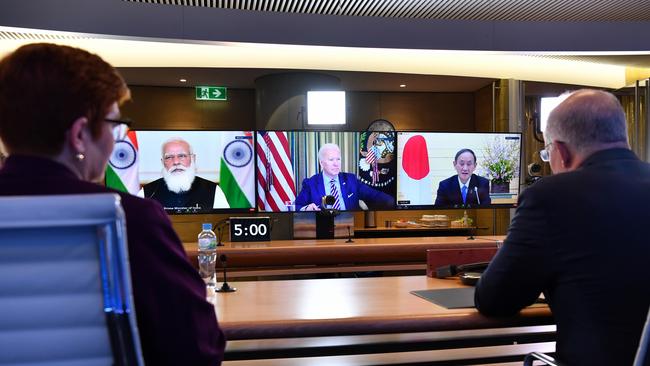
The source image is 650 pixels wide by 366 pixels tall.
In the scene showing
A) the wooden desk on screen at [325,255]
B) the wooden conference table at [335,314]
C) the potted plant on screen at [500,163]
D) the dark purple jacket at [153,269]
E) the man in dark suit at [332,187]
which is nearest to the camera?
the dark purple jacket at [153,269]

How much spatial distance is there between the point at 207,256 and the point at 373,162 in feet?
4.61

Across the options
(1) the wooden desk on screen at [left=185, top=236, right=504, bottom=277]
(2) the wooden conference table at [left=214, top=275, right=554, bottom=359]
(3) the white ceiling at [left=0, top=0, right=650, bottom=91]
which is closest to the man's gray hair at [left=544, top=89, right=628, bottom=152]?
(2) the wooden conference table at [left=214, top=275, right=554, bottom=359]

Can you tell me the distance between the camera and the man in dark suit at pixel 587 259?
1.19 metres

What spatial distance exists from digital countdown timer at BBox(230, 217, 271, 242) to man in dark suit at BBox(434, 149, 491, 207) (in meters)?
1.13

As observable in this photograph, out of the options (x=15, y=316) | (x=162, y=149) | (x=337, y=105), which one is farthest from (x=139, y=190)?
(x=337, y=105)

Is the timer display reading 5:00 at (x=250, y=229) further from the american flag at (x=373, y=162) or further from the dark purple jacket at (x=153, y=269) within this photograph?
the dark purple jacket at (x=153, y=269)

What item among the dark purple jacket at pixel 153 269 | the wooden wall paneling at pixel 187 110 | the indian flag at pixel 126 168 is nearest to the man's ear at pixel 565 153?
the dark purple jacket at pixel 153 269

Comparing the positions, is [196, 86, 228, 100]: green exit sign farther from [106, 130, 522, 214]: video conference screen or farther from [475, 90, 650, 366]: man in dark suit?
[475, 90, 650, 366]: man in dark suit

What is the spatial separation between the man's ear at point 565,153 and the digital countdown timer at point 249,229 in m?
1.98

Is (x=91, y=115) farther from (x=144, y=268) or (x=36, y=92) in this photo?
(x=144, y=268)

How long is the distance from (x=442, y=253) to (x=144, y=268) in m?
1.44

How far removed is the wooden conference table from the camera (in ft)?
4.32

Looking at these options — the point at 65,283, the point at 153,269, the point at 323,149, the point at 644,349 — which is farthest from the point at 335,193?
the point at 65,283

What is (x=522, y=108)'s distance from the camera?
5828 mm
